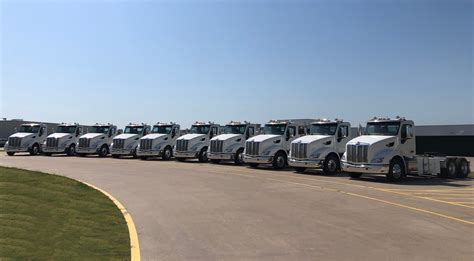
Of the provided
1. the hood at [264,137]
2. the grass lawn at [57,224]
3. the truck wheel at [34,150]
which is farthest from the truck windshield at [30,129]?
the grass lawn at [57,224]

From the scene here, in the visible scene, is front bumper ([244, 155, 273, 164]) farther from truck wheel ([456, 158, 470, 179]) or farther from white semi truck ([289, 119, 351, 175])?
truck wheel ([456, 158, 470, 179])

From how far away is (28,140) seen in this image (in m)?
35.3

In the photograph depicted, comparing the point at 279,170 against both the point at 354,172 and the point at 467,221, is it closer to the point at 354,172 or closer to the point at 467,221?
the point at 354,172

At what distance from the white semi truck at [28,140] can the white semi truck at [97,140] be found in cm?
339

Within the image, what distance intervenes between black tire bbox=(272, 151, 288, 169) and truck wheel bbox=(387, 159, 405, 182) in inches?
274

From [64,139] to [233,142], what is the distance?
49.9 ft

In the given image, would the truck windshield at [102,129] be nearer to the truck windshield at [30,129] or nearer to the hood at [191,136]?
the truck windshield at [30,129]

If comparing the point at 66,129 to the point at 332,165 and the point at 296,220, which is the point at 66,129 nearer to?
the point at 332,165

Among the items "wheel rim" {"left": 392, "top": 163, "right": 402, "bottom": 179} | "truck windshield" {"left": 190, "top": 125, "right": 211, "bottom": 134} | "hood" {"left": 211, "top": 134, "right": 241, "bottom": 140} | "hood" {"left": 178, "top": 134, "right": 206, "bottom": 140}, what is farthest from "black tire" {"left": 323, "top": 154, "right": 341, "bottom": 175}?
"truck windshield" {"left": 190, "top": 125, "right": 211, "bottom": 134}

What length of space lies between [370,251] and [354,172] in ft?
42.6

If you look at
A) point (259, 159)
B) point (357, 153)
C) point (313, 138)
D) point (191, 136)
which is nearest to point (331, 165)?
point (313, 138)

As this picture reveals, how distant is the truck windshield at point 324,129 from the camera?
22.7 m

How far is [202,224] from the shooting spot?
365 inches

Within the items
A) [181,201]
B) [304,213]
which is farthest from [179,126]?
[304,213]
